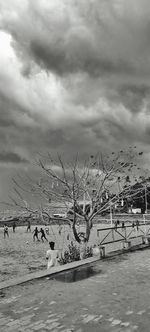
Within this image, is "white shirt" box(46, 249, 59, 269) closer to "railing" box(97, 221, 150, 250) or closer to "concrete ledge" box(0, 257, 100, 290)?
"concrete ledge" box(0, 257, 100, 290)

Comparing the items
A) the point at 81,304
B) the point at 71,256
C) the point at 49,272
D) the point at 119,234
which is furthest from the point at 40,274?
the point at 119,234

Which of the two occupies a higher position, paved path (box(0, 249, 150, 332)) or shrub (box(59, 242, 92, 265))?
shrub (box(59, 242, 92, 265))

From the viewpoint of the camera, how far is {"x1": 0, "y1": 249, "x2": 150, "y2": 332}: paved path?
5.03 meters

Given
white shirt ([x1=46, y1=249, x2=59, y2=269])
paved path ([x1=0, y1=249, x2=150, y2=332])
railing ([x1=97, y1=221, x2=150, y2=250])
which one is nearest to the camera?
paved path ([x1=0, y1=249, x2=150, y2=332])

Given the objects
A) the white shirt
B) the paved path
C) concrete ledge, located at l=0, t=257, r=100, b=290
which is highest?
the white shirt

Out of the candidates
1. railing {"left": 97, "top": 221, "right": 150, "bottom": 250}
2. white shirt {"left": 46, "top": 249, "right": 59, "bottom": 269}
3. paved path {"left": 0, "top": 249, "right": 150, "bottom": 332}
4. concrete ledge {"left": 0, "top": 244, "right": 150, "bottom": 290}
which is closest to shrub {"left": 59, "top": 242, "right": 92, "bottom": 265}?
concrete ledge {"left": 0, "top": 244, "right": 150, "bottom": 290}

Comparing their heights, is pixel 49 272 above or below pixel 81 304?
above

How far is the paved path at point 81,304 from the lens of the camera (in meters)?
5.03

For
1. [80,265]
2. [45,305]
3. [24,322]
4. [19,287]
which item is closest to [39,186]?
[80,265]

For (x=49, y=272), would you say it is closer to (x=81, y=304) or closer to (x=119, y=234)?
(x=81, y=304)

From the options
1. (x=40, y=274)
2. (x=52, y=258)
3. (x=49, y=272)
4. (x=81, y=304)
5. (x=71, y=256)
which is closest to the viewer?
(x=81, y=304)

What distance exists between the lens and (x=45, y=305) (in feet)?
20.0

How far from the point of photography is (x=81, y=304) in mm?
6148

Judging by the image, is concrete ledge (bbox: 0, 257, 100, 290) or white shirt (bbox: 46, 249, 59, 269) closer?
concrete ledge (bbox: 0, 257, 100, 290)
